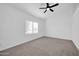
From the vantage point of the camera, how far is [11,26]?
3533 mm

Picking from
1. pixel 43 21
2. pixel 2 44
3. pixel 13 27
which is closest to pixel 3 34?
pixel 2 44

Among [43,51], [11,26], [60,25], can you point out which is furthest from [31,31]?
[43,51]

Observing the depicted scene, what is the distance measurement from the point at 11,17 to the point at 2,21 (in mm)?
589

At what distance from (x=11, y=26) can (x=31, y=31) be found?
7.04 ft

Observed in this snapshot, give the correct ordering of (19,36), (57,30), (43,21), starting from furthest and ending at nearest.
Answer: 1. (43,21)
2. (57,30)
3. (19,36)

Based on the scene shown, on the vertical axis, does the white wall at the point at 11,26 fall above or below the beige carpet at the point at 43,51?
above

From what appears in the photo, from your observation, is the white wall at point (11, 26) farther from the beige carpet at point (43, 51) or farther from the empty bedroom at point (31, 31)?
the beige carpet at point (43, 51)

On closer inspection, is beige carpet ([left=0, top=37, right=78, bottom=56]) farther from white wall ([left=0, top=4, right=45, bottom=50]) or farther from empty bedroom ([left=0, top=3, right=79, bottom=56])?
white wall ([left=0, top=4, right=45, bottom=50])

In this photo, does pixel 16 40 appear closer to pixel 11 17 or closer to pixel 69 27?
pixel 11 17

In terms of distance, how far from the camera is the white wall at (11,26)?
10.2 feet

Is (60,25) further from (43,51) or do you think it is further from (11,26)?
(11,26)

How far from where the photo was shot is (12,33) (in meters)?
3.60

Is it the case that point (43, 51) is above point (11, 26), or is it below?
below

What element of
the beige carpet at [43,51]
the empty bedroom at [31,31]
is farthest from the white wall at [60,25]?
the beige carpet at [43,51]
